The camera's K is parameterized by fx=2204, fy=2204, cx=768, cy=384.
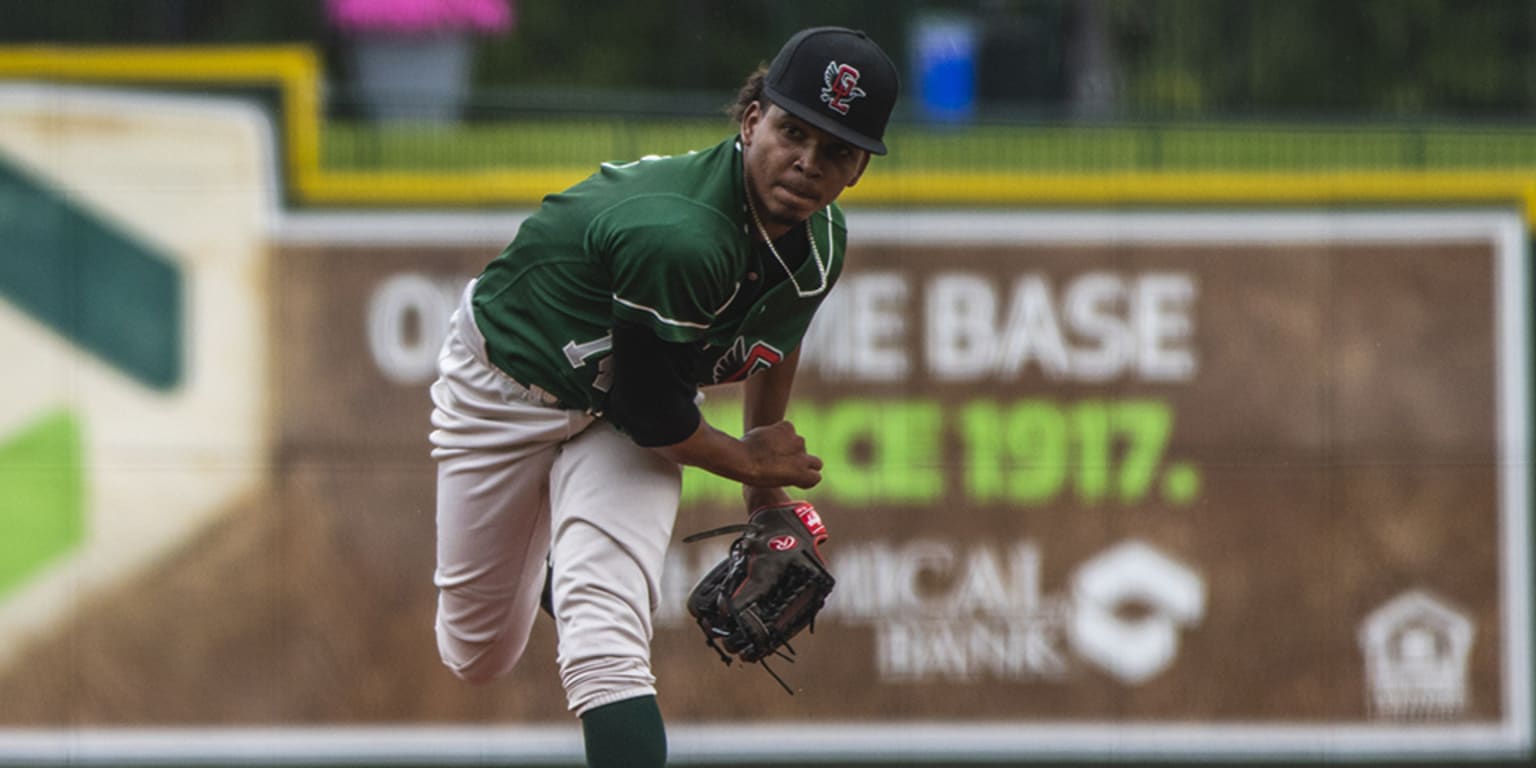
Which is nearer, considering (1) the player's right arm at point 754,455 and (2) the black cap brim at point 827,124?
(2) the black cap brim at point 827,124

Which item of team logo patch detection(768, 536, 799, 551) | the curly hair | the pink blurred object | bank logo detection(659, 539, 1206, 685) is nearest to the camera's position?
the curly hair

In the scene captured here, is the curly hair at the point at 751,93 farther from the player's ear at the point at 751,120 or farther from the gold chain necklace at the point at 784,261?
the gold chain necklace at the point at 784,261

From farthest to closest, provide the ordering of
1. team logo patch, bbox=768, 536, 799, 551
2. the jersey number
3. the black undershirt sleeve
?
team logo patch, bbox=768, 536, 799, 551
the jersey number
the black undershirt sleeve

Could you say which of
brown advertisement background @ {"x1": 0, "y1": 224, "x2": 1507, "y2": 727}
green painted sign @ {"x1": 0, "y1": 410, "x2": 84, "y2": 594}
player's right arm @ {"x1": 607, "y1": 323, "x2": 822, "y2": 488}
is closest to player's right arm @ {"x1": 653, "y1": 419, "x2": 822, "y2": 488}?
player's right arm @ {"x1": 607, "y1": 323, "x2": 822, "y2": 488}

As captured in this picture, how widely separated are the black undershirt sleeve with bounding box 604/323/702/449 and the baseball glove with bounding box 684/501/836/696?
39 cm

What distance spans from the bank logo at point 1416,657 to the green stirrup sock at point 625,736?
4634mm

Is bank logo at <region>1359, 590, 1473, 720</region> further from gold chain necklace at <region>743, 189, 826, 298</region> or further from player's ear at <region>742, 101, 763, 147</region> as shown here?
player's ear at <region>742, 101, 763, 147</region>

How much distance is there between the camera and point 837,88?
4.49 m

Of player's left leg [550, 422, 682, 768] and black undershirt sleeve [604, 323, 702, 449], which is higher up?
black undershirt sleeve [604, 323, 702, 449]

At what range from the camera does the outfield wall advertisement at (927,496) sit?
8.47 meters

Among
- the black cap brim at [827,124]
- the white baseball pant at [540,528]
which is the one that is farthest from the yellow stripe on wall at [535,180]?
the black cap brim at [827,124]

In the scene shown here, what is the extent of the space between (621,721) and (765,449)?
68cm

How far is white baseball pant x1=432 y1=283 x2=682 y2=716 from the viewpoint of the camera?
4797 mm

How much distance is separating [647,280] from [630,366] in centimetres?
24
